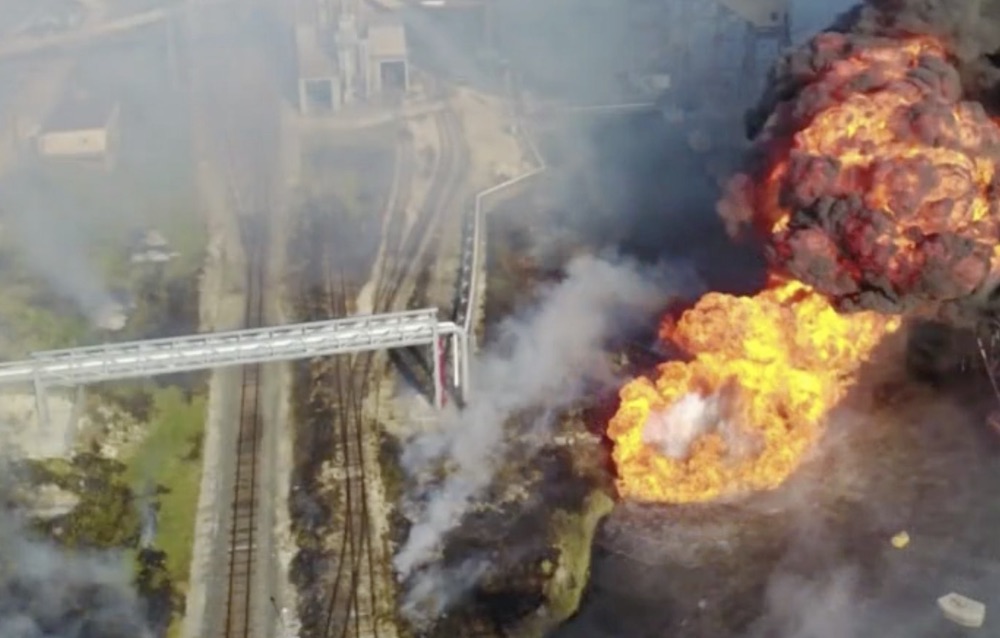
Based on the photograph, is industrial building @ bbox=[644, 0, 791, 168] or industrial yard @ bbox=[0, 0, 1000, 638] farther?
industrial building @ bbox=[644, 0, 791, 168]

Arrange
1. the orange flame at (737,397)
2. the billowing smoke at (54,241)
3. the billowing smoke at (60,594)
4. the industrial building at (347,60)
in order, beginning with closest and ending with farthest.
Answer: the billowing smoke at (60,594)
the orange flame at (737,397)
the billowing smoke at (54,241)
the industrial building at (347,60)

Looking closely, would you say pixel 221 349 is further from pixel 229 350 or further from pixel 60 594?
pixel 60 594

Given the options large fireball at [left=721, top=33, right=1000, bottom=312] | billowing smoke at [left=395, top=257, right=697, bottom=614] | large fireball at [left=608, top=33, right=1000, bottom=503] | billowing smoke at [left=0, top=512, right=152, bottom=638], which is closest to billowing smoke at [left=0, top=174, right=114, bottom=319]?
billowing smoke at [left=0, top=512, right=152, bottom=638]

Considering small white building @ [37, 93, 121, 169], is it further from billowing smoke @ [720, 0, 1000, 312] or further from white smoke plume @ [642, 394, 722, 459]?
billowing smoke @ [720, 0, 1000, 312]

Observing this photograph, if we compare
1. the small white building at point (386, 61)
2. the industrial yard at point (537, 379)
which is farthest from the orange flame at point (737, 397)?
the small white building at point (386, 61)

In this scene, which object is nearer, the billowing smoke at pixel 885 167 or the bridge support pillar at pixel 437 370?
the billowing smoke at pixel 885 167

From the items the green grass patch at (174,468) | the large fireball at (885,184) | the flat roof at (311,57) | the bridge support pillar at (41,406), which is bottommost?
the green grass patch at (174,468)

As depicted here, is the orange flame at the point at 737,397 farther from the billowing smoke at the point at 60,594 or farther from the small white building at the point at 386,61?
the small white building at the point at 386,61
